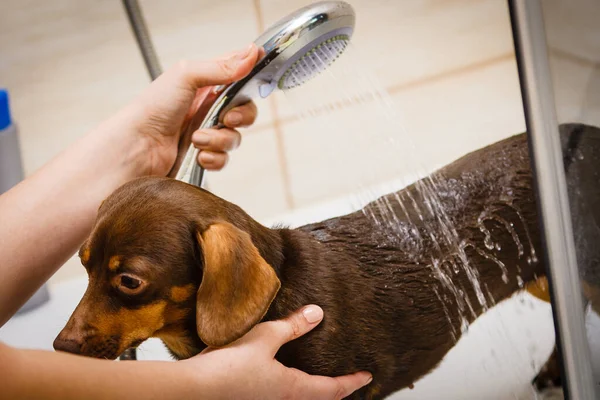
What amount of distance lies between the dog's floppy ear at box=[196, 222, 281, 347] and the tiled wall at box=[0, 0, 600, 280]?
0.64m

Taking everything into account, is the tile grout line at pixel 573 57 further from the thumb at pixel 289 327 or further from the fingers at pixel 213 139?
the fingers at pixel 213 139

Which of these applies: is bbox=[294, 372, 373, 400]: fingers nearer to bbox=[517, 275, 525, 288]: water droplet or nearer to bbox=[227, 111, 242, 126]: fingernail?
bbox=[517, 275, 525, 288]: water droplet

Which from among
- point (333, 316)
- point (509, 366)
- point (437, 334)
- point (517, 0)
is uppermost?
point (517, 0)

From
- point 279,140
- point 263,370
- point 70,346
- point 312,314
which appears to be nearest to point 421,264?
point 312,314

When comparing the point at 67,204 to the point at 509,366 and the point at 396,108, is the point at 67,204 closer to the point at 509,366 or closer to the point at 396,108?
the point at 509,366

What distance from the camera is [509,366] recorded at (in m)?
1.21

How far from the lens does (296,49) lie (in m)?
1.00

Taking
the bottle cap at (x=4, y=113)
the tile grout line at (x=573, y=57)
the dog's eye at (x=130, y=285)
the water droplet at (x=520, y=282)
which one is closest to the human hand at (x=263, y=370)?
the dog's eye at (x=130, y=285)

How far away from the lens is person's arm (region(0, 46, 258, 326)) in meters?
1.08

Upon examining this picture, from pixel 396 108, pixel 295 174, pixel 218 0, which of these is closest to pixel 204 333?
pixel 295 174

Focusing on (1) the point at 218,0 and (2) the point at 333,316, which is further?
(1) the point at 218,0

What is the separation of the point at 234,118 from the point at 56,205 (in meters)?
0.34

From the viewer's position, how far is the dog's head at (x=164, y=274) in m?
0.82

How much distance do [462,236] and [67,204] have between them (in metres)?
0.66
